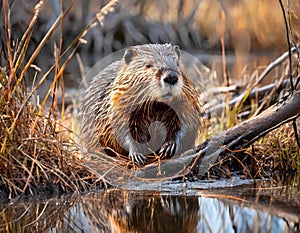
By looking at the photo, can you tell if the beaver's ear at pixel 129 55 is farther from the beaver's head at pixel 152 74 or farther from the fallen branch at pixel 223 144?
the fallen branch at pixel 223 144

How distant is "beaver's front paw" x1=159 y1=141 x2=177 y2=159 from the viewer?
369 cm

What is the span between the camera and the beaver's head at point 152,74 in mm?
3457

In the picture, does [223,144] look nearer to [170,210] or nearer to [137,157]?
[137,157]

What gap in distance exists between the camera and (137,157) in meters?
3.71

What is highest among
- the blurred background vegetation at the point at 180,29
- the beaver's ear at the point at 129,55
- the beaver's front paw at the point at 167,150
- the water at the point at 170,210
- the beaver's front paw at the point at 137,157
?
the blurred background vegetation at the point at 180,29

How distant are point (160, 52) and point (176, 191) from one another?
678mm

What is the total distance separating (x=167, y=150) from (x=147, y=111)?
0.21 metres

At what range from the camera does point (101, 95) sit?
13.1 ft

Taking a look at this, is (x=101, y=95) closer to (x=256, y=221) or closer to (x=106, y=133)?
(x=106, y=133)

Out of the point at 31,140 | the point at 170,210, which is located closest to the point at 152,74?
the point at 31,140

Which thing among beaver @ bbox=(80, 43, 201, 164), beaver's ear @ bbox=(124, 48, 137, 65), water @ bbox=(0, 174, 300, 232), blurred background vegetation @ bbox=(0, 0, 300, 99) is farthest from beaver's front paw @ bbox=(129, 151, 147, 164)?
blurred background vegetation @ bbox=(0, 0, 300, 99)

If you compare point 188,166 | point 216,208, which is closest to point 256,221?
point 216,208

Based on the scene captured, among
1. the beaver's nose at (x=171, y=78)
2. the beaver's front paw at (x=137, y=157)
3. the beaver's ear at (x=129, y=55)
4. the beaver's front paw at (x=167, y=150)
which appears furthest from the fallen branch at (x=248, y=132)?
the beaver's ear at (x=129, y=55)

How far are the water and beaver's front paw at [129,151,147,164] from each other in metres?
0.21
